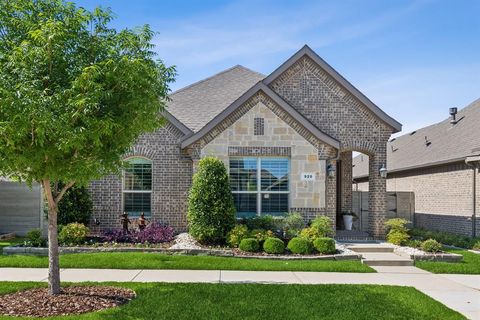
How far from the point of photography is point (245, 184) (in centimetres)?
1545

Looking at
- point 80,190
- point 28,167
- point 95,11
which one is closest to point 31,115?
point 28,167

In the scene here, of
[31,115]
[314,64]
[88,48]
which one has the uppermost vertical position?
[314,64]

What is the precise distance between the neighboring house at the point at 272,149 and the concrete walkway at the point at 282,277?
499cm

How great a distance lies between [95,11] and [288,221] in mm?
9054

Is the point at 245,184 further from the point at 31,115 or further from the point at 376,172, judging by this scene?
the point at 31,115

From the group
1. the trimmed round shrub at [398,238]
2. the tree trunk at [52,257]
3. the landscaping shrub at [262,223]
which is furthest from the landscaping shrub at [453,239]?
the tree trunk at [52,257]

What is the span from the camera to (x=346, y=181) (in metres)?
18.8

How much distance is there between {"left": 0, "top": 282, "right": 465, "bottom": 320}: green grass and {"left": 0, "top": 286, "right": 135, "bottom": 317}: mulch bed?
288mm

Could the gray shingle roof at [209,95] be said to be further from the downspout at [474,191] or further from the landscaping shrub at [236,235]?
the downspout at [474,191]

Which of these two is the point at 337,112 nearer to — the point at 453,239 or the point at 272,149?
the point at 272,149

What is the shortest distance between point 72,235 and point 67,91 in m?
7.34

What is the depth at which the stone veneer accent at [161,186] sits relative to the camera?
51.8 ft

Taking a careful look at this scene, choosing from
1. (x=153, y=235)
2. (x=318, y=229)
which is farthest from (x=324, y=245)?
(x=153, y=235)

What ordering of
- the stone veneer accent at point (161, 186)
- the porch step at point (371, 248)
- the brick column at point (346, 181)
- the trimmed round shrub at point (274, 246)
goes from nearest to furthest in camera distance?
the trimmed round shrub at point (274, 246)
the porch step at point (371, 248)
the stone veneer accent at point (161, 186)
the brick column at point (346, 181)
